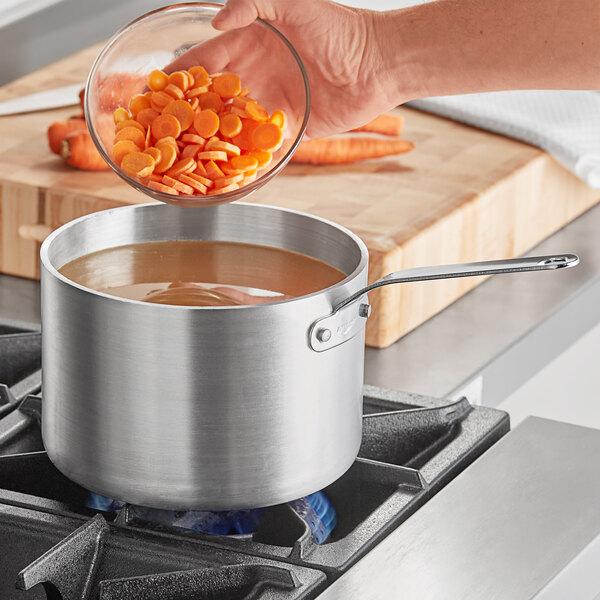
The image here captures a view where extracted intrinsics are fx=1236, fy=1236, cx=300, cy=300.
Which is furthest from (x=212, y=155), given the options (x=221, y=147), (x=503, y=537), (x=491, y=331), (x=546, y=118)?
(x=546, y=118)

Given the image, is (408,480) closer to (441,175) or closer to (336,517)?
(336,517)

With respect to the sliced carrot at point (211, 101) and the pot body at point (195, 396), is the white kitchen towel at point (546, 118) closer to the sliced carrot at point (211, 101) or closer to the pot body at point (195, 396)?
→ the sliced carrot at point (211, 101)

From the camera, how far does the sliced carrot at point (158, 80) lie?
103 centimetres

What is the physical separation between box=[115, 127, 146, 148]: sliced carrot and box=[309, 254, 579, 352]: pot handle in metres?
0.29

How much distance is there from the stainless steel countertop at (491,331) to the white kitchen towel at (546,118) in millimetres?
128

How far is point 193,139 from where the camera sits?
982 millimetres

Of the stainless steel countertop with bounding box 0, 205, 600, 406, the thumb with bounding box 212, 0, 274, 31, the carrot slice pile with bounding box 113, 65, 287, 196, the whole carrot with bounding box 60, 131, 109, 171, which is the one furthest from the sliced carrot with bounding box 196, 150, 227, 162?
the whole carrot with bounding box 60, 131, 109, 171

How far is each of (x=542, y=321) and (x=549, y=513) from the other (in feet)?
1.77

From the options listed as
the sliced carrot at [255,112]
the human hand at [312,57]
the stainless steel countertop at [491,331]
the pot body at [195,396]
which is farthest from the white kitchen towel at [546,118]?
the pot body at [195,396]

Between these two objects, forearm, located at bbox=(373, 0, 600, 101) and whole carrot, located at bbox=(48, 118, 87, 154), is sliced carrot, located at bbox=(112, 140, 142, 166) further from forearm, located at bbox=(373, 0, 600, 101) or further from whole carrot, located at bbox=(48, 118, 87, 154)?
whole carrot, located at bbox=(48, 118, 87, 154)

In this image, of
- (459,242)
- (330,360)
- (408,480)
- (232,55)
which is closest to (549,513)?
(408,480)

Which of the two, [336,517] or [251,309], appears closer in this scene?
[251,309]

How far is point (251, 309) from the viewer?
0.75 meters

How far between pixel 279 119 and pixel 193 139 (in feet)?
0.30
